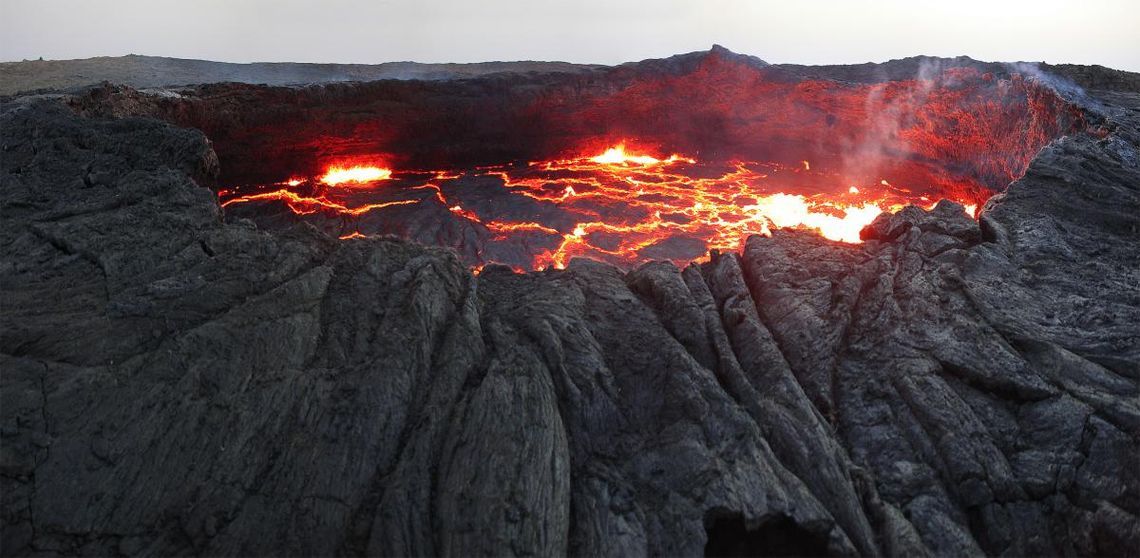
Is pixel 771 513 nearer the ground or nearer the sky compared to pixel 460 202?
nearer the ground

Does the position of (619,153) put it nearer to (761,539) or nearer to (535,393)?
(535,393)

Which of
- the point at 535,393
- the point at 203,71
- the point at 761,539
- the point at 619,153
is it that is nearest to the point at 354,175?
the point at 203,71

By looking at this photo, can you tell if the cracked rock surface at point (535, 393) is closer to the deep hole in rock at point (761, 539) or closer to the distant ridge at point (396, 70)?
the deep hole in rock at point (761, 539)

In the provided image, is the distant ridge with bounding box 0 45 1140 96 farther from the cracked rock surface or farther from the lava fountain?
the cracked rock surface

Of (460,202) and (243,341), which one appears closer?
(243,341)

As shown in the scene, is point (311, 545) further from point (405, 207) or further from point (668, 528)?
point (405, 207)

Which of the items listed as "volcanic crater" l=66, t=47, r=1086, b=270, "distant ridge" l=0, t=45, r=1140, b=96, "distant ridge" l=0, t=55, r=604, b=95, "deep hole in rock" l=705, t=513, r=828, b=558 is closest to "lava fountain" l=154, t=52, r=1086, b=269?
"volcanic crater" l=66, t=47, r=1086, b=270

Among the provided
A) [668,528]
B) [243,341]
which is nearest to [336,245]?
[243,341]
